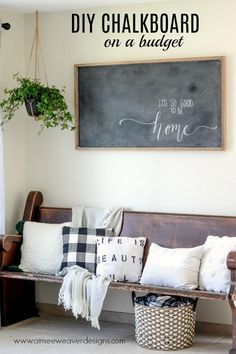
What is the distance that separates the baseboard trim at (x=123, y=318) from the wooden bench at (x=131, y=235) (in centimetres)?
11

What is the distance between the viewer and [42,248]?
5.66m

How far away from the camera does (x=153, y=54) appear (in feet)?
18.2

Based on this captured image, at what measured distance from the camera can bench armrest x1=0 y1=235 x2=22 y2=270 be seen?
5.57m

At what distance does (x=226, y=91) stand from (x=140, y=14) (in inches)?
35.9

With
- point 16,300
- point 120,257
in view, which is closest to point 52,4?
point 120,257

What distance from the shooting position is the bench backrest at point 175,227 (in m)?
5.21

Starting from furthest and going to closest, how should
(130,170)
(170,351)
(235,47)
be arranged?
(130,170) < (235,47) < (170,351)

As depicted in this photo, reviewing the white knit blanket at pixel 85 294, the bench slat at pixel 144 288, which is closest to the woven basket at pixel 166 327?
the bench slat at pixel 144 288

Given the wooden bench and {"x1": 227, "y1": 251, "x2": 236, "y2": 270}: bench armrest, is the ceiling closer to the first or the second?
the wooden bench

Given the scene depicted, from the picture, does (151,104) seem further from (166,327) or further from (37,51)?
(166,327)

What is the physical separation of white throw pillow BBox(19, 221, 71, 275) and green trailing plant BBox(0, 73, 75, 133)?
0.79m

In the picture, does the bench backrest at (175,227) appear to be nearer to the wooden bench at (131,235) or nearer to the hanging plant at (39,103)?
the wooden bench at (131,235)

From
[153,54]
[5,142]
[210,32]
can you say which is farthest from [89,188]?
[210,32]

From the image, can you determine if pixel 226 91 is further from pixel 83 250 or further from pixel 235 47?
pixel 83 250
